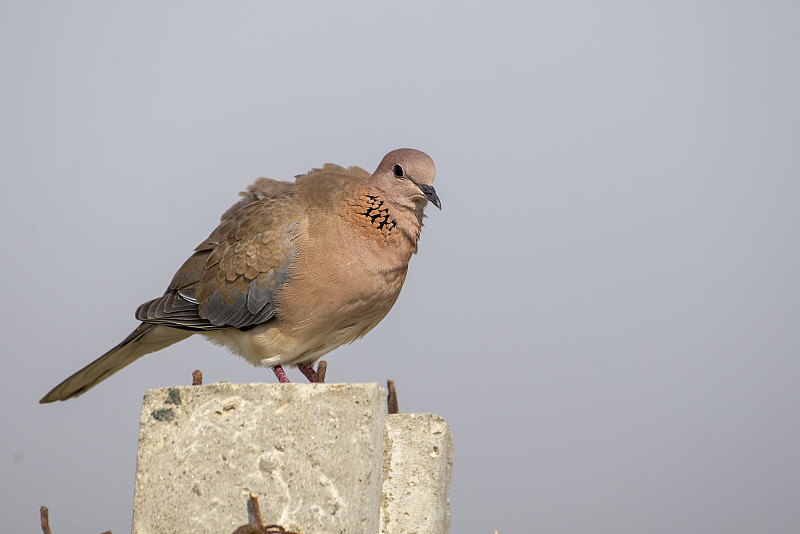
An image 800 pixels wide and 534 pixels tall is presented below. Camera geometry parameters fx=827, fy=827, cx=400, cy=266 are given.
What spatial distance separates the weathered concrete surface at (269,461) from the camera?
3713mm

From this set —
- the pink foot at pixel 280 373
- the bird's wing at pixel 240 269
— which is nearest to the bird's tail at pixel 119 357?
the bird's wing at pixel 240 269

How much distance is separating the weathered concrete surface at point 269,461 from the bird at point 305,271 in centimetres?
150

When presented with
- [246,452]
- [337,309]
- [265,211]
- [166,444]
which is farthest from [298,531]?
[265,211]

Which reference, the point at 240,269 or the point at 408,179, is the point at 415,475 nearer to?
the point at 240,269

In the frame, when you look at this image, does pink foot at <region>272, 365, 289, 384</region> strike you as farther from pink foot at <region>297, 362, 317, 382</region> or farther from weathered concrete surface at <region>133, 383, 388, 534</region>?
weathered concrete surface at <region>133, 383, 388, 534</region>

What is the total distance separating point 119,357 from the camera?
6105mm

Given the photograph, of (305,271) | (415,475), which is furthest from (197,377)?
(415,475)

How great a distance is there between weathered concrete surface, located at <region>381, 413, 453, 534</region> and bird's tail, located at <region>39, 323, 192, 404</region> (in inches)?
72.9

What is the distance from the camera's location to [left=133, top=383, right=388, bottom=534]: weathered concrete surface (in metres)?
3.71

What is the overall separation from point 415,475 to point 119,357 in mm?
2377

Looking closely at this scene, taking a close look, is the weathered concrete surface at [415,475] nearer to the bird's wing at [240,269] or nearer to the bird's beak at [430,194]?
the bird's wing at [240,269]

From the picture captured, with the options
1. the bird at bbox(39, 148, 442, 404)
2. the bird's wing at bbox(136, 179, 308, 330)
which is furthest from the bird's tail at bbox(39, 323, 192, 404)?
the bird's wing at bbox(136, 179, 308, 330)

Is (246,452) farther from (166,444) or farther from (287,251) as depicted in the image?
(287,251)

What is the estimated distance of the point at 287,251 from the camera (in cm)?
548
